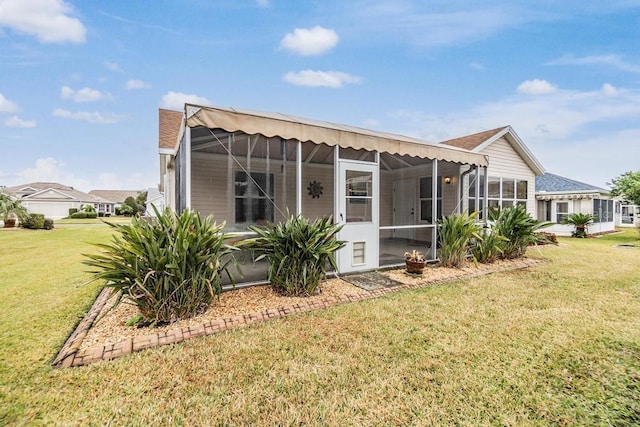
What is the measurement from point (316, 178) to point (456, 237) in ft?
16.3

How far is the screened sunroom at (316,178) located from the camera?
16.8 feet

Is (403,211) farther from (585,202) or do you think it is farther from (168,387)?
(585,202)

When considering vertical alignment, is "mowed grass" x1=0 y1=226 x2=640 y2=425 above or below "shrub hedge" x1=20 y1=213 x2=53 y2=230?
below

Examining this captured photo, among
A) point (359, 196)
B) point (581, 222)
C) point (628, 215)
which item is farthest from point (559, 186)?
point (359, 196)

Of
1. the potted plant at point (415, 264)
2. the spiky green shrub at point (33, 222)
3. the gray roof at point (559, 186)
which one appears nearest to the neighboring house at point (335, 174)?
the potted plant at point (415, 264)

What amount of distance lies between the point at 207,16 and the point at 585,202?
20.9 metres

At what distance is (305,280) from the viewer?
4629 millimetres

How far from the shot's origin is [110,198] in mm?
58250

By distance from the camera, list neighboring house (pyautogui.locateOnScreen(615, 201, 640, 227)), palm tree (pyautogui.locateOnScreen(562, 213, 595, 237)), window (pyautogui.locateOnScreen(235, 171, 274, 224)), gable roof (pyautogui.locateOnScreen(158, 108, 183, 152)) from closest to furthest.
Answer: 1. window (pyautogui.locateOnScreen(235, 171, 274, 224))
2. gable roof (pyautogui.locateOnScreen(158, 108, 183, 152))
3. palm tree (pyautogui.locateOnScreen(562, 213, 595, 237))
4. neighboring house (pyautogui.locateOnScreen(615, 201, 640, 227))

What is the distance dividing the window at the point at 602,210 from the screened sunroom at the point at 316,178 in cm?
1301

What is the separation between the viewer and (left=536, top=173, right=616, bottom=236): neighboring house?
15820 mm

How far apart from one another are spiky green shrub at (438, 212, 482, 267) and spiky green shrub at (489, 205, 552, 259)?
154cm

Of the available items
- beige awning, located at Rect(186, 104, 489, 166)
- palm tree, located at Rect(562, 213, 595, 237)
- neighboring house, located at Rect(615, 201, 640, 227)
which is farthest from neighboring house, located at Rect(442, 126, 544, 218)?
neighboring house, located at Rect(615, 201, 640, 227)

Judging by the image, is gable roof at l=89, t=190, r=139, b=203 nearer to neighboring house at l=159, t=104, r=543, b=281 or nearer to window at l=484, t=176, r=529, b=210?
neighboring house at l=159, t=104, r=543, b=281
